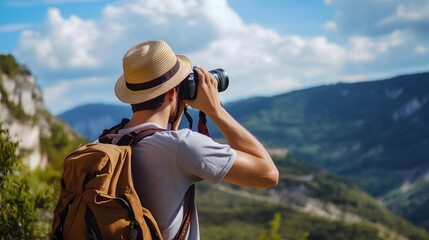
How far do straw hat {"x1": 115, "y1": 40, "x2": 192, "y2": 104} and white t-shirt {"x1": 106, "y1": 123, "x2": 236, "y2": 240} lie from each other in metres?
0.17

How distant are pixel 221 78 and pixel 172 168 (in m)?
0.76

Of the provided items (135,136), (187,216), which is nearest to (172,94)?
(135,136)

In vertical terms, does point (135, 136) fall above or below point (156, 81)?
below

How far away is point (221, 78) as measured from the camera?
352cm

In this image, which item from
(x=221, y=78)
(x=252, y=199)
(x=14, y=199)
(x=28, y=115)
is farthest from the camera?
(x=252, y=199)

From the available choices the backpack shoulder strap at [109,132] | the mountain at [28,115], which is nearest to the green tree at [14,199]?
the backpack shoulder strap at [109,132]

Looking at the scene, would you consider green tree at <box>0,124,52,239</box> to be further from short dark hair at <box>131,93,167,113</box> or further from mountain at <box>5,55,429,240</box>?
short dark hair at <box>131,93,167,113</box>

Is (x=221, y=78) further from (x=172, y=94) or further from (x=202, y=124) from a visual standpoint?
(x=172, y=94)

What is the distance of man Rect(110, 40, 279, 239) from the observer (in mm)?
2930

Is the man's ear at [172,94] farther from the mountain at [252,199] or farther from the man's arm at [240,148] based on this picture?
the mountain at [252,199]

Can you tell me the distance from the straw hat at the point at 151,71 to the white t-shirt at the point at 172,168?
171 mm

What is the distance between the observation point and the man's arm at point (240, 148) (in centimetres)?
301

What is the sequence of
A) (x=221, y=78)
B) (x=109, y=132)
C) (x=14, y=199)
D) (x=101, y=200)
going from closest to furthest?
(x=101, y=200), (x=109, y=132), (x=221, y=78), (x=14, y=199)

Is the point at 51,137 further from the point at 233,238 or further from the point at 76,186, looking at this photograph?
the point at 76,186
